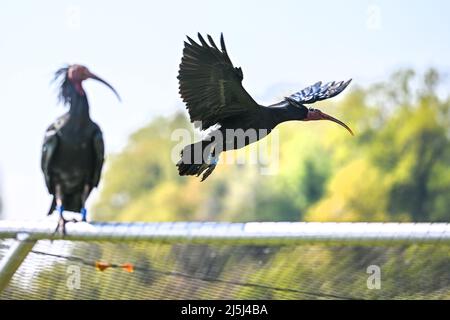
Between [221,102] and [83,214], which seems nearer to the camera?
[83,214]

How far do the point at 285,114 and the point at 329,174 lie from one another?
2497 inches

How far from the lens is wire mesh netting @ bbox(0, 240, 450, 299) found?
1013cm

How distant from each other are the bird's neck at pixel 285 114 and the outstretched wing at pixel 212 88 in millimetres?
162

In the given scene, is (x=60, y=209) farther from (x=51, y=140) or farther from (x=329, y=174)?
(x=329, y=174)

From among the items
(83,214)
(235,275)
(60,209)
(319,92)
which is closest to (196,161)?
(235,275)

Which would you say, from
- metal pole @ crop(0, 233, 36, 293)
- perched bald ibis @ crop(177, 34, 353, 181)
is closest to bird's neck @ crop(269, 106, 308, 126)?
perched bald ibis @ crop(177, 34, 353, 181)

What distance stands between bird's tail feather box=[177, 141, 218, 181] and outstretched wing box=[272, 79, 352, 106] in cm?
140

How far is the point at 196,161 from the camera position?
10.1 m

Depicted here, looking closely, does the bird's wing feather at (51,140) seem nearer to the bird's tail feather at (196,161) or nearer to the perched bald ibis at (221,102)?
the bird's tail feather at (196,161)

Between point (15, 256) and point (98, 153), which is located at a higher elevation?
point (98, 153)

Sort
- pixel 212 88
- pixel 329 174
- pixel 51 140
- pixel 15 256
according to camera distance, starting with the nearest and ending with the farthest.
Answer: pixel 15 256 < pixel 51 140 < pixel 212 88 < pixel 329 174

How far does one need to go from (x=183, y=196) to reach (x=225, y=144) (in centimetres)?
6623

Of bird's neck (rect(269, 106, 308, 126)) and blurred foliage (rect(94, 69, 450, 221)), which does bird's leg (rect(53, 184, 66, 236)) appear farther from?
blurred foliage (rect(94, 69, 450, 221))

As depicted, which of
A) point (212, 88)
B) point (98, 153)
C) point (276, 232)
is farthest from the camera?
point (212, 88)
